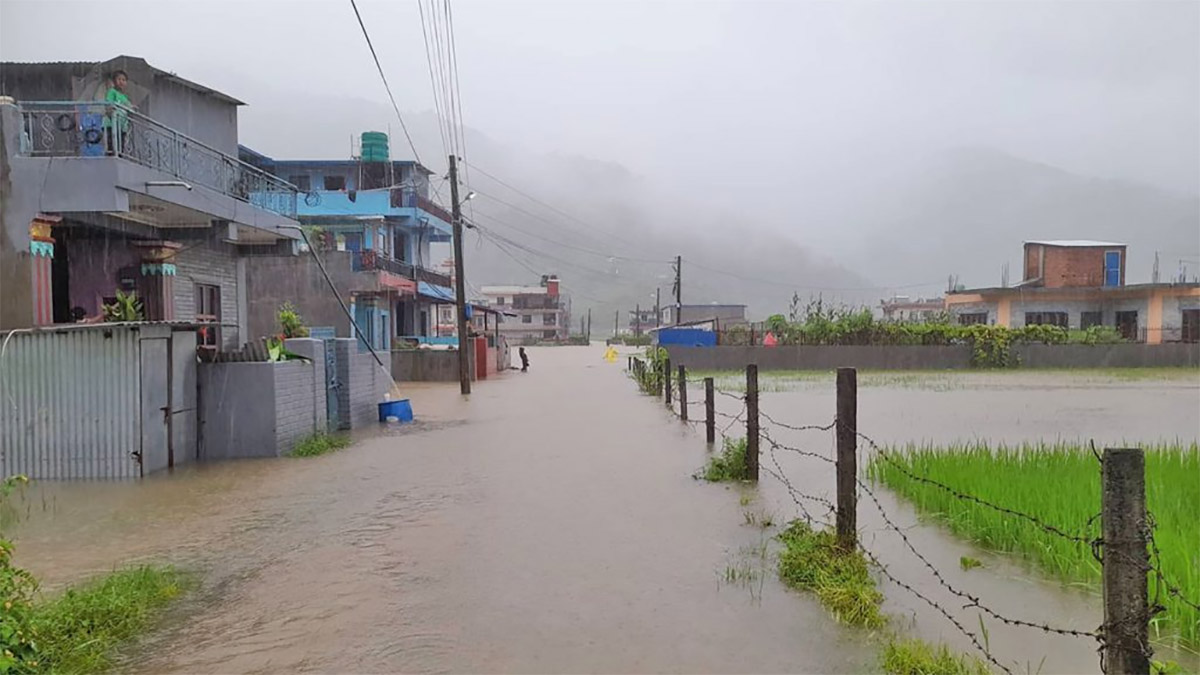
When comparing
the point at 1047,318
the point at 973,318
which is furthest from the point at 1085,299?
the point at 973,318

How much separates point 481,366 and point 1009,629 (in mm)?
29841

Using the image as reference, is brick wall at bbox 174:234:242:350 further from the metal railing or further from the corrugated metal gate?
the metal railing

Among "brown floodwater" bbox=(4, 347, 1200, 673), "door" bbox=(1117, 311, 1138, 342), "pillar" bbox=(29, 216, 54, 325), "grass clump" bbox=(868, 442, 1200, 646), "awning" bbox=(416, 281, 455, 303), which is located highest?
"awning" bbox=(416, 281, 455, 303)

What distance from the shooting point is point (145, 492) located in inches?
375

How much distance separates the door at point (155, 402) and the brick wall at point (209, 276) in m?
5.83

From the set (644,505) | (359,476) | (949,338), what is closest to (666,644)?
(644,505)

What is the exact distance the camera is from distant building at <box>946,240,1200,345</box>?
1473 inches

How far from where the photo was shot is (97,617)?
5.03 meters

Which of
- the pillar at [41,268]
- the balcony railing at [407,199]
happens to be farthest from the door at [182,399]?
the balcony railing at [407,199]

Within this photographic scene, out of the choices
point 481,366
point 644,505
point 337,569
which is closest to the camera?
point 337,569

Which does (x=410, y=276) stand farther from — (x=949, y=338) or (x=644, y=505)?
(x=644, y=505)

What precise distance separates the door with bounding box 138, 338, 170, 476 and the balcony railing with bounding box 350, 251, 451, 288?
2213cm

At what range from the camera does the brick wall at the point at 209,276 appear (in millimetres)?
16344

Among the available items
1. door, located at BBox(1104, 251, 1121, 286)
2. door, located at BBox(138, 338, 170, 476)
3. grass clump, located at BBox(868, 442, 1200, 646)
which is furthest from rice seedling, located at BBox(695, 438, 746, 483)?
door, located at BBox(1104, 251, 1121, 286)
